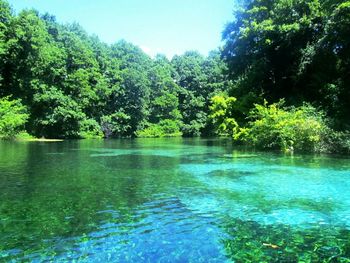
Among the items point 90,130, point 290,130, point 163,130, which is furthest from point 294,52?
point 163,130

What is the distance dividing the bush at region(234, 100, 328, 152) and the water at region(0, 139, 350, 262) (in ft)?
27.6

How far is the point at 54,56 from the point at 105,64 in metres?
15.1

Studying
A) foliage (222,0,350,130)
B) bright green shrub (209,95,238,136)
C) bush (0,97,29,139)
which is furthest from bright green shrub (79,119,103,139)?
foliage (222,0,350,130)

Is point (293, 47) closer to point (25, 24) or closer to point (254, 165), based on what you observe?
point (254, 165)

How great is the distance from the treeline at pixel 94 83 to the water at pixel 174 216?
2522cm

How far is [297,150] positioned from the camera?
2392 cm

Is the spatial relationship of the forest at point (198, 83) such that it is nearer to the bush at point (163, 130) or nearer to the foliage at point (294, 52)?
the foliage at point (294, 52)

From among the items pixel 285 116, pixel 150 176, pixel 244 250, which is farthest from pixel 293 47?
pixel 244 250

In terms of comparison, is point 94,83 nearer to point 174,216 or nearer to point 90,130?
point 90,130

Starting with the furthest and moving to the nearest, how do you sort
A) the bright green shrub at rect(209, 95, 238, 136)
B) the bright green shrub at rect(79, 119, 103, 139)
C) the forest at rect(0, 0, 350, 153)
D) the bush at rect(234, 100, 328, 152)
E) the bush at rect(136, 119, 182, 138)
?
1. the bush at rect(136, 119, 182, 138)
2. the bright green shrub at rect(79, 119, 103, 139)
3. the bright green shrub at rect(209, 95, 238, 136)
4. the forest at rect(0, 0, 350, 153)
5. the bush at rect(234, 100, 328, 152)

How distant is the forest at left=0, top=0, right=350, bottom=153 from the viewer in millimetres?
25453

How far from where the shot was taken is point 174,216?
8023mm

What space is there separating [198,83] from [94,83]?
24788 millimetres

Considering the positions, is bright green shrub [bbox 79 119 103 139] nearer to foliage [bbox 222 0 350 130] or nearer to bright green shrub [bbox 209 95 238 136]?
bright green shrub [bbox 209 95 238 136]
